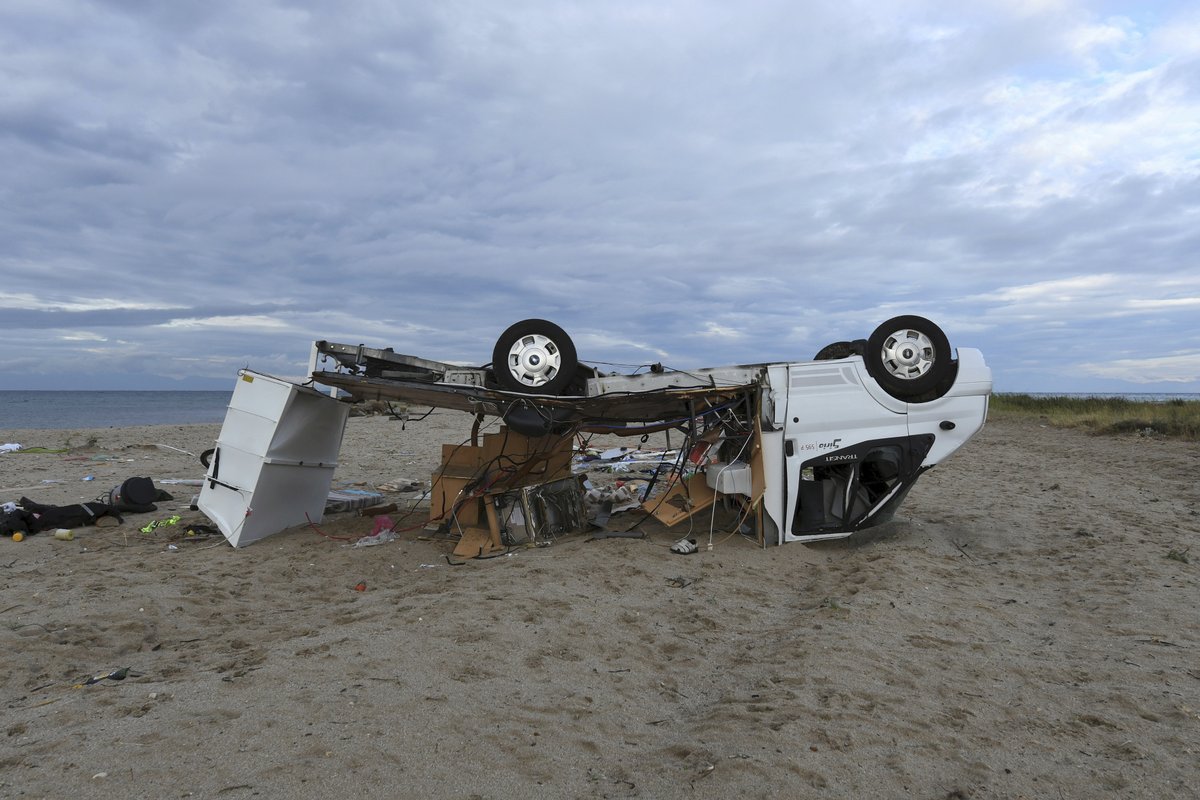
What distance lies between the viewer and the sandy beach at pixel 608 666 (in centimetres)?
330

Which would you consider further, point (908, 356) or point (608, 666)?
point (908, 356)

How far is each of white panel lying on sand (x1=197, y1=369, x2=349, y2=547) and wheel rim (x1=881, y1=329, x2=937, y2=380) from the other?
5838 millimetres

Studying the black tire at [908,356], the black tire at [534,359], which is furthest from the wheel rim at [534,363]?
the black tire at [908,356]

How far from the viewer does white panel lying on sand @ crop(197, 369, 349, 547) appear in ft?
25.8

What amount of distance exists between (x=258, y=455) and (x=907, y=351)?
6.69 meters

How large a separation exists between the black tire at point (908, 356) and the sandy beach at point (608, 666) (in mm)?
1707

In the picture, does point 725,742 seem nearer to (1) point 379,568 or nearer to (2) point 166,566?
(1) point 379,568

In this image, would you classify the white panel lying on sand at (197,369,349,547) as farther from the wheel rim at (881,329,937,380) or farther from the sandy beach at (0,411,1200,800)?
the wheel rim at (881,329,937,380)

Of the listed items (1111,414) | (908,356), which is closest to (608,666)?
(908,356)

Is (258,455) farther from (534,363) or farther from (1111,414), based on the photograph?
(1111,414)

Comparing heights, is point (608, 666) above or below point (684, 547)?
below

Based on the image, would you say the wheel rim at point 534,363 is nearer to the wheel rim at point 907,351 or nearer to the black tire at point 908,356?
the black tire at point 908,356

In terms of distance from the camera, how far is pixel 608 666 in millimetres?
4711

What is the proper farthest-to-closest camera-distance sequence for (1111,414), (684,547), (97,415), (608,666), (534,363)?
(97,415) < (1111,414) < (684,547) < (534,363) < (608,666)
